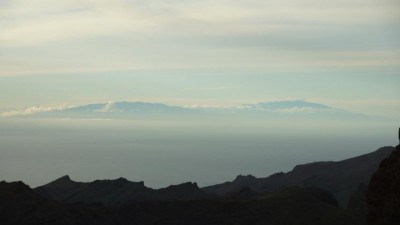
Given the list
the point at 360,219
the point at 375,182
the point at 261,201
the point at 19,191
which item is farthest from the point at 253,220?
the point at 19,191

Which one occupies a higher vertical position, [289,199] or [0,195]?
[0,195]

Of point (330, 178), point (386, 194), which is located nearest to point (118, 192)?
point (330, 178)

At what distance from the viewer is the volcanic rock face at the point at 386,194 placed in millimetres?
34625

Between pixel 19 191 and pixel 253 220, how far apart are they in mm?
30370

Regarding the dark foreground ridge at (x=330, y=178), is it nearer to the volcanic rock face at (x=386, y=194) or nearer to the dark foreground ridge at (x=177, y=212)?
the dark foreground ridge at (x=177, y=212)

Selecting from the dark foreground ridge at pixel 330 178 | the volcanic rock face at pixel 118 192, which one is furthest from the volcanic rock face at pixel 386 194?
the dark foreground ridge at pixel 330 178

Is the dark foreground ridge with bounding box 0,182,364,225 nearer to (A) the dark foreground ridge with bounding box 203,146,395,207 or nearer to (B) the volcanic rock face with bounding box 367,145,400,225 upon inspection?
(B) the volcanic rock face with bounding box 367,145,400,225

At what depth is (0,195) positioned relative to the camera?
214 feet

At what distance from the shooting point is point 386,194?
117ft

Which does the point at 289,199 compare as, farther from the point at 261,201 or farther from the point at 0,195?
the point at 0,195

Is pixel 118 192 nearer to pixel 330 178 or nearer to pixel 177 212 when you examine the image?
pixel 177 212

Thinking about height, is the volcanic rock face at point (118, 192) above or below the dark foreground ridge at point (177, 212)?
above

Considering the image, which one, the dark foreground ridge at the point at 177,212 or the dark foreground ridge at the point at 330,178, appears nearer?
the dark foreground ridge at the point at 177,212

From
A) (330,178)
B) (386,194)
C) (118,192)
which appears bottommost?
(386,194)
